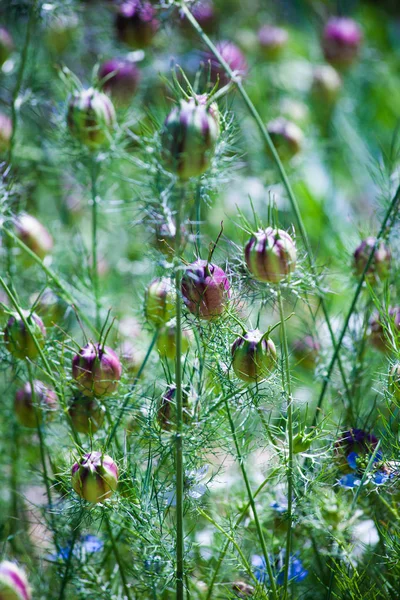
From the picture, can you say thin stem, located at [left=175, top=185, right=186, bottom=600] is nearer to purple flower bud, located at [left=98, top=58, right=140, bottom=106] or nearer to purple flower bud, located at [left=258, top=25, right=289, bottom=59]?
purple flower bud, located at [left=98, top=58, right=140, bottom=106]

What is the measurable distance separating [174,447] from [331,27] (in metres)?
0.79

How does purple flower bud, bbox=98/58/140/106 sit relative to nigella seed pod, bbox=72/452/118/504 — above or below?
above

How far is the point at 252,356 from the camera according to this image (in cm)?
45

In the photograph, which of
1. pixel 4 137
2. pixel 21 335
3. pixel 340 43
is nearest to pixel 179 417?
pixel 21 335

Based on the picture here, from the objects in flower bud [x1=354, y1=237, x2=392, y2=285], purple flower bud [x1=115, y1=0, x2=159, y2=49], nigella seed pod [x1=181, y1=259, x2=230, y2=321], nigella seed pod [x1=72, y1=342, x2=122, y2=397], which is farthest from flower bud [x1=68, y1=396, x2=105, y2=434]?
purple flower bud [x1=115, y1=0, x2=159, y2=49]

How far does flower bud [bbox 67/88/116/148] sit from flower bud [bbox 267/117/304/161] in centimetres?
28

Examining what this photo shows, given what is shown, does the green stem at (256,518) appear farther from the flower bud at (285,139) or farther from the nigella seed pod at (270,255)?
the flower bud at (285,139)

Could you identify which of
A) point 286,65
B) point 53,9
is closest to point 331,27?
point 286,65

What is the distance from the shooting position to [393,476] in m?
0.49

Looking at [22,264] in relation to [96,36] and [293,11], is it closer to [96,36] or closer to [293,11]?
[96,36]

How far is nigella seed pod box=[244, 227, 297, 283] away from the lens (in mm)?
438

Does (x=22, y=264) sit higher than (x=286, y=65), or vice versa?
(x=286, y=65)

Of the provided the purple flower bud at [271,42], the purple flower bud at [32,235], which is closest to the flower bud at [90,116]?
the purple flower bud at [32,235]

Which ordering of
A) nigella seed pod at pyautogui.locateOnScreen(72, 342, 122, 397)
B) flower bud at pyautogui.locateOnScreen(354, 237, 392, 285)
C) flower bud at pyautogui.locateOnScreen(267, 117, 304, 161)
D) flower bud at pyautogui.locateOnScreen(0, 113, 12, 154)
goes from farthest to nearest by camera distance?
flower bud at pyautogui.locateOnScreen(267, 117, 304, 161), flower bud at pyautogui.locateOnScreen(0, 113, 12, 154), flower bud at pyautogui.locateOnScreen(354, 237, 392, 285), nigella seed pod at pyautogui.locateOnScreen(72, 342, 122, 397)
